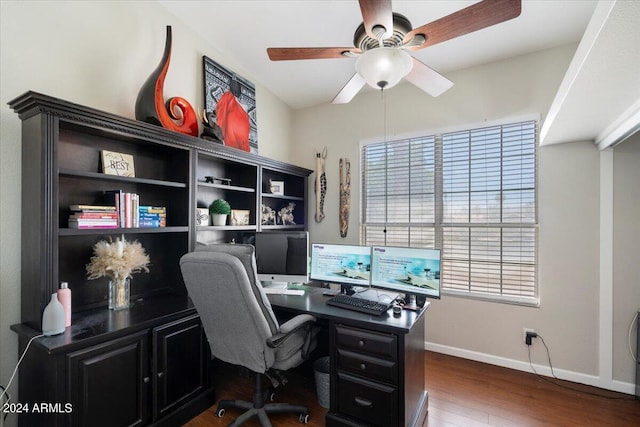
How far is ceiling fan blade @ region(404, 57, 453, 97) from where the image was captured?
1948mm

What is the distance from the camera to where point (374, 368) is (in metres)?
1.74

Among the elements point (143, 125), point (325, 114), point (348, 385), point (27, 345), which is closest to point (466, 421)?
point (348, 385)

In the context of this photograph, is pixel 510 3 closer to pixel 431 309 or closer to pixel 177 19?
pixel 177 19

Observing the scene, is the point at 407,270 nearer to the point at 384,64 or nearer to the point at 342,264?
the point at 342,264

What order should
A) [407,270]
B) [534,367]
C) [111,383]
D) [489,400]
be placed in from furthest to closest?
[534,367], [489,400], [407,270], [111,383]

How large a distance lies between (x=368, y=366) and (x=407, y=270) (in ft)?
2.24

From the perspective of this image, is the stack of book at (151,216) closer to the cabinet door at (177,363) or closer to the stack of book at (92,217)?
the stack of book at (92,217)

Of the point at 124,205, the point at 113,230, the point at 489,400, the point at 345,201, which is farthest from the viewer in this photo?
the point at 345,201

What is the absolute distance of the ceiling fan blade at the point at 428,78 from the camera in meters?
1.95

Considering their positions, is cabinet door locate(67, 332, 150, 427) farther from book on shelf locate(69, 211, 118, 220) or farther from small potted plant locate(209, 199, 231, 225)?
small potted plant locate(209, 199, 231, 225)

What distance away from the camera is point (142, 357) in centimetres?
171

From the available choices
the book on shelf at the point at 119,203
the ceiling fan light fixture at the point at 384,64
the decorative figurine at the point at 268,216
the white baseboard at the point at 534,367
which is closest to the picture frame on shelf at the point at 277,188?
the decorative figurine at the point at 268,216

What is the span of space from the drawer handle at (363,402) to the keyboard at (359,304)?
0.51 meters

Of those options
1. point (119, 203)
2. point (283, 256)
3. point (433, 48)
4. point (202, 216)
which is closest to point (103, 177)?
point (119, 203)
